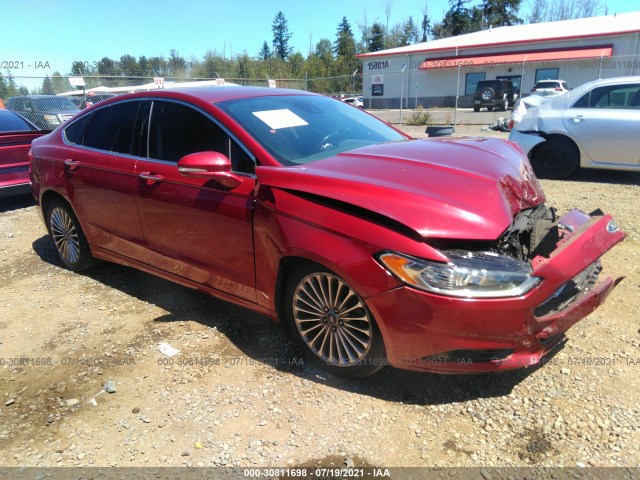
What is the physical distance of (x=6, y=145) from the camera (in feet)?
22.6

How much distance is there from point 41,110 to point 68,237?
12.6 metres

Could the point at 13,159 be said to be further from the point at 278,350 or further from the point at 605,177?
the point at 605,177

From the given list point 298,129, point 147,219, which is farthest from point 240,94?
point 147,219

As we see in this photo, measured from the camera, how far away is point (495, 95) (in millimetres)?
29719

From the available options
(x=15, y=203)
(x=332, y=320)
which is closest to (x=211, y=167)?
(x=332, y=320)

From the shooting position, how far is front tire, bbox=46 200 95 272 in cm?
454

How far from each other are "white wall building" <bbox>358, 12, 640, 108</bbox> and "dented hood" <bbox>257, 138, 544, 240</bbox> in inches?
1160

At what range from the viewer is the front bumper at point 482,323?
2279 mm

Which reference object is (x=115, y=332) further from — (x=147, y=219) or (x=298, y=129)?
(x=298, y=129)

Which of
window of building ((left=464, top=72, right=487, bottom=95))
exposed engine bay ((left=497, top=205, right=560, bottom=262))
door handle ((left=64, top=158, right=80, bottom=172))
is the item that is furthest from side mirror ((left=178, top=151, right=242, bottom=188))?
window of building ((left=464, top=72, right=487, bottom=95))

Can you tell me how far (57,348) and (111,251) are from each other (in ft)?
3.33

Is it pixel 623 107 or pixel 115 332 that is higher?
pixel 623 107

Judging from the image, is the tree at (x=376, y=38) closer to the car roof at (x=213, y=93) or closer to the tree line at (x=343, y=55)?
the tree line at (x=343, y=55)

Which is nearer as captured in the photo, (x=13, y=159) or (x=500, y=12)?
(x=13, y=159)
